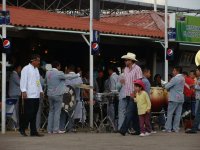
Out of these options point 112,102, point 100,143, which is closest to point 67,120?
point 112,102

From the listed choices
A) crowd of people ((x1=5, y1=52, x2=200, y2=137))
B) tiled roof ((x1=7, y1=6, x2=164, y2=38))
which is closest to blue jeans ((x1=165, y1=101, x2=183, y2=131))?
crowd of people ((x1=5, y1=52, x2=200, y2=137))

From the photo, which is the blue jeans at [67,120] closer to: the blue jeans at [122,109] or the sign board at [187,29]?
the blue jeans at [122,109]

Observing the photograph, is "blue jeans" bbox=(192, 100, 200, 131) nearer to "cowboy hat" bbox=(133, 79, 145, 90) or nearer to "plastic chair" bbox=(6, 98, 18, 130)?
"cowboy hat" bbox=(133, 79, 145, 90)

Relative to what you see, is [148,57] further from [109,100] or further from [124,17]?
[109,100]

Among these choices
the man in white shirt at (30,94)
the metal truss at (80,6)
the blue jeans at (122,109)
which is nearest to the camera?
the man in white shirt at (30,94)

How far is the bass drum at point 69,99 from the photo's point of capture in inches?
682

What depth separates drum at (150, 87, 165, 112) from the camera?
18.6 meters

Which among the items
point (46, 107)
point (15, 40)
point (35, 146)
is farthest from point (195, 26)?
point (35, 146)

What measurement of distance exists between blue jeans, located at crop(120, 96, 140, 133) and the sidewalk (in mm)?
264

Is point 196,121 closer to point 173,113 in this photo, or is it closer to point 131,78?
point 173,113

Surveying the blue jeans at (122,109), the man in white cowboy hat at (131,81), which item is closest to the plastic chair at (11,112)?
the blue jeans at (122,109)

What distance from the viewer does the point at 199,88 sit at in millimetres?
17453

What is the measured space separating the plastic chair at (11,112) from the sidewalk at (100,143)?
175 centimetres

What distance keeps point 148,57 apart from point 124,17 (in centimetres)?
450
